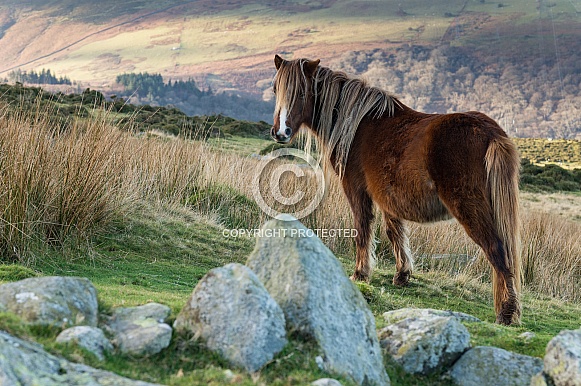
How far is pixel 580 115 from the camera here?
157 meters

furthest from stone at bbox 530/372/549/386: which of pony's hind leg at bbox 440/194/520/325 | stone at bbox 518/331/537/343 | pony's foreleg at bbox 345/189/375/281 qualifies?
pony's foreleg at bbox 345/189/375/281

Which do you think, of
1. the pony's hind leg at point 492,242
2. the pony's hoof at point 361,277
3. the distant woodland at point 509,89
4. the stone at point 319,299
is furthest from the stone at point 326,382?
the distant woodland at point 509,89

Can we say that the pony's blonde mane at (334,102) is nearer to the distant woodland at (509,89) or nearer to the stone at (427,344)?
the stone at (427,344)

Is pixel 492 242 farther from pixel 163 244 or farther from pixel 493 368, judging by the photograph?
pixel 163 244

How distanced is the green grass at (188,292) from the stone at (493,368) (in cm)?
17

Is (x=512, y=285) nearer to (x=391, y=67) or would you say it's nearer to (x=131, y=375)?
(x=131, y=375)

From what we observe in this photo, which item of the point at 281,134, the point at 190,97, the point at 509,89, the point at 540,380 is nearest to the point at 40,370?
the point at 540,380

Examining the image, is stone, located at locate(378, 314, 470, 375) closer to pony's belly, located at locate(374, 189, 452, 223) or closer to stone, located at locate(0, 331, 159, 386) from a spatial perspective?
stone, located at locate(0, 331, 159, 386)

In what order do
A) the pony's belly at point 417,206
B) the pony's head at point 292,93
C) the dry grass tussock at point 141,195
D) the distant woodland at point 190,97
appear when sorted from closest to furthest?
the pony's belly at point 417,206 < the dry grass tussock at point 141,195 < the pony's head at point 292,93 < the distant woodland at point 190,97

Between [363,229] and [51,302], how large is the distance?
163 inches

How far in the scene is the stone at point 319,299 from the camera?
3.03m

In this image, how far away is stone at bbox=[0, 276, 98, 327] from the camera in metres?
2.86

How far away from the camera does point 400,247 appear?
6.79 meters

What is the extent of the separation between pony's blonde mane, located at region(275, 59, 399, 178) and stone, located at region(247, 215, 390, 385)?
3.07m
